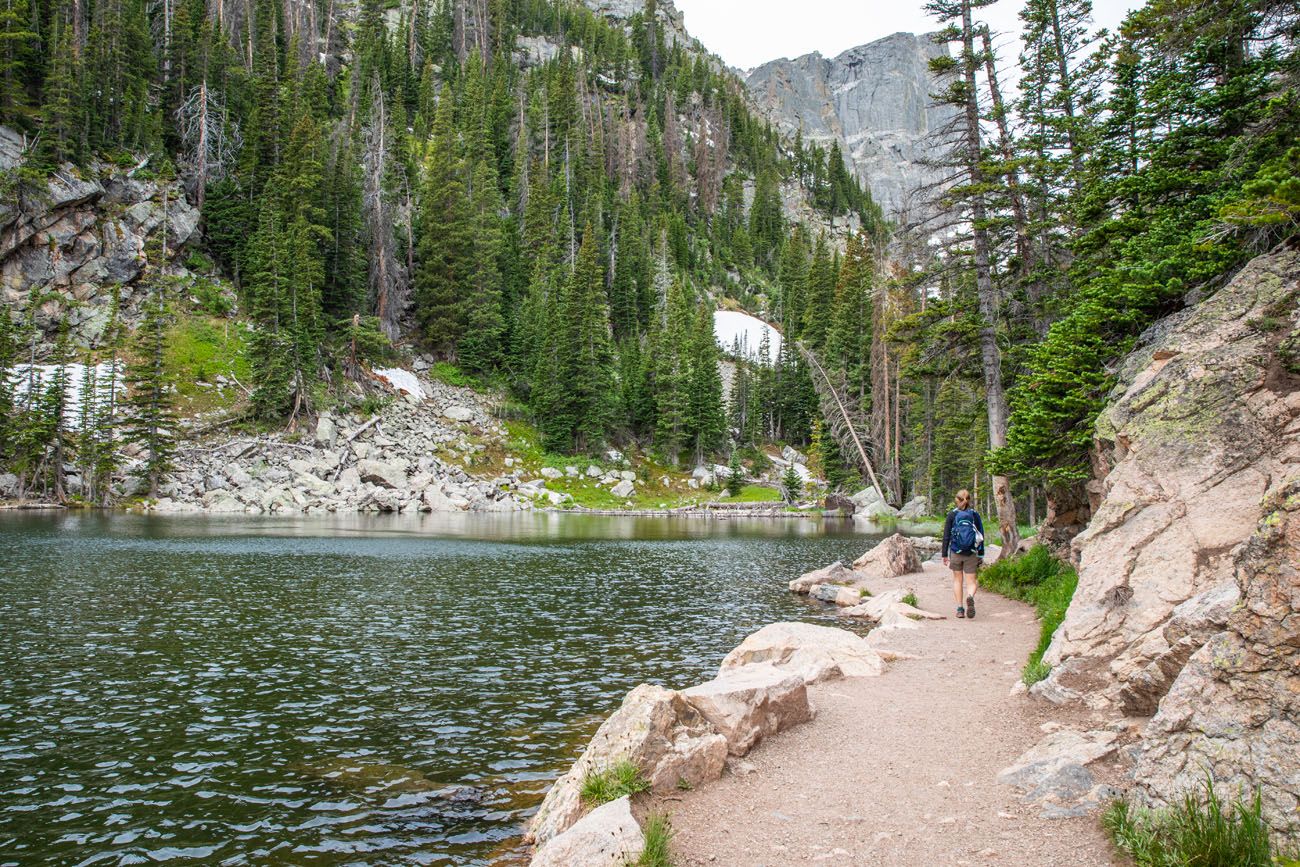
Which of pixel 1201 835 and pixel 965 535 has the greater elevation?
pixel 965 535

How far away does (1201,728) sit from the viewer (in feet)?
18.4

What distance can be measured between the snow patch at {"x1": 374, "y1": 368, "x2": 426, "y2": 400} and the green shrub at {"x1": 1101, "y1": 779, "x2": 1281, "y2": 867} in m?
73.2

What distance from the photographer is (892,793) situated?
738cm

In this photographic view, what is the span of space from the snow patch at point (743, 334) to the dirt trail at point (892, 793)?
303ft

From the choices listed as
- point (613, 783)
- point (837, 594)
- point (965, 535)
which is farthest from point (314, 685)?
point (837, 594)

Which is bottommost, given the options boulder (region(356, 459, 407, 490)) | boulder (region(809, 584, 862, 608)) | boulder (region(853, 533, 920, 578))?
boulder (region(809, 584, 862, 608))

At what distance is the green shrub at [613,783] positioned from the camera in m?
7.39

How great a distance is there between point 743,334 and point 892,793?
103 m

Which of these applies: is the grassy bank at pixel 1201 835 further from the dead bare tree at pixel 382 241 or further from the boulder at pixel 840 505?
the dead bare tree at pixel 382 241

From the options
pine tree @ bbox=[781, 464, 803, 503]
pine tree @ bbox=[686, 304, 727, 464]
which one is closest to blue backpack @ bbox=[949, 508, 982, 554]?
pine tree @ bbox=[781, 464, 803, 503]

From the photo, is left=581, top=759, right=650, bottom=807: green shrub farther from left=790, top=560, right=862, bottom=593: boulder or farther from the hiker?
left=790, top=560, right=862, bottom=593: boulder

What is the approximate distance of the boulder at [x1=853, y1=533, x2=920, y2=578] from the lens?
1067 inches

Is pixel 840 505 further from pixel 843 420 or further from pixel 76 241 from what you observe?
pixel 76 241

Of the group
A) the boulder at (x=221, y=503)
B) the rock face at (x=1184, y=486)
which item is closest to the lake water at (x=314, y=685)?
the rock face at (x=1184, y=486)
